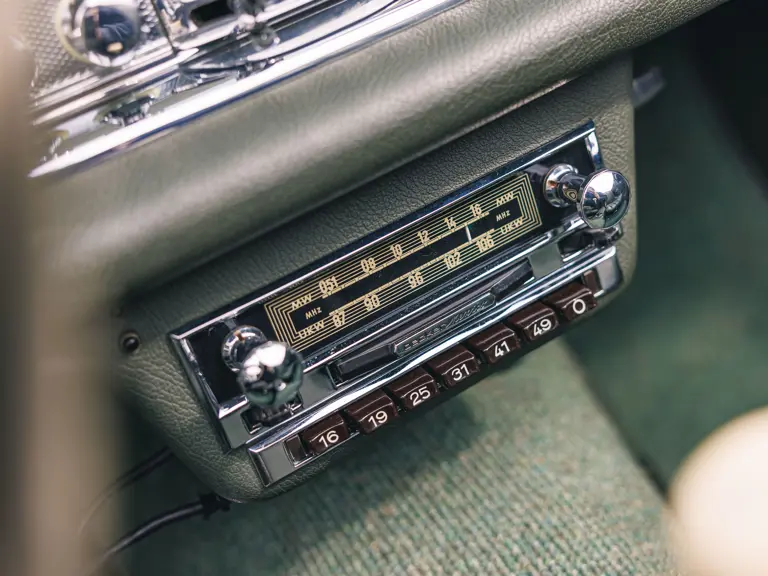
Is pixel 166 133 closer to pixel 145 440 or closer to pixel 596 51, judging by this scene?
pixel 596 51

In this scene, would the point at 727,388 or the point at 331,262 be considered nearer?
the point at 331,262

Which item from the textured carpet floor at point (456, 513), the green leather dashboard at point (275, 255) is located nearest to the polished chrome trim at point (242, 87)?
the green leather dashboard at point (275, 255)

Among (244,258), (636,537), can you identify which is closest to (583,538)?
(636,537)

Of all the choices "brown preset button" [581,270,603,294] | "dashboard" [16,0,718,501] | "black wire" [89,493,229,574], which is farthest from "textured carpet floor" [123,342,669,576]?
"brown preset button" [581,270,603,294]

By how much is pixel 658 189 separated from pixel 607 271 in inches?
23.1

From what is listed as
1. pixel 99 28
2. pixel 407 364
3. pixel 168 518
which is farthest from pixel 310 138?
pixel 168 518

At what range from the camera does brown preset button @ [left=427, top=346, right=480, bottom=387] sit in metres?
0.91

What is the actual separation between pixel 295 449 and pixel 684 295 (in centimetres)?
89

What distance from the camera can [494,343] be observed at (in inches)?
36.7

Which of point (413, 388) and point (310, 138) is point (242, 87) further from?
point (413, 388)

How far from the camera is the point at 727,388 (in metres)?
1.36

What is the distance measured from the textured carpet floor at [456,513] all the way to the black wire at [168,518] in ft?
0.21

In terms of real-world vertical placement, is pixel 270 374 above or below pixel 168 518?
above

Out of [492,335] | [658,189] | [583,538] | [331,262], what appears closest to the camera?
[331,262]
